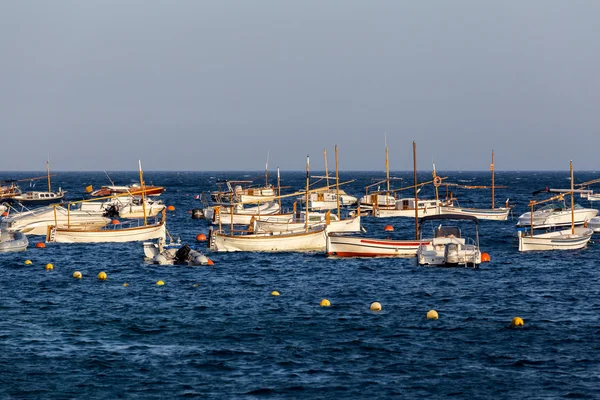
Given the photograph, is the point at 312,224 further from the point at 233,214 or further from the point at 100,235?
the point at 233,214

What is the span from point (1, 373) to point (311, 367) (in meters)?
12.1

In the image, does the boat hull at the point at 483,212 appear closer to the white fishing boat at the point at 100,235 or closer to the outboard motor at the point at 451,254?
the white fishing boat at the point at 100,235

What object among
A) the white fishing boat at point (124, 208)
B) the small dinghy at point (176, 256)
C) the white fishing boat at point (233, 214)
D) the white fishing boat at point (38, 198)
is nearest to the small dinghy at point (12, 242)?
the small dinghy at point (176, 256)

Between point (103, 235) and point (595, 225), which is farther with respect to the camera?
point (595, 225)

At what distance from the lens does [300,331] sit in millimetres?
39219

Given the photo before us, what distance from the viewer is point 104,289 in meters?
53.2

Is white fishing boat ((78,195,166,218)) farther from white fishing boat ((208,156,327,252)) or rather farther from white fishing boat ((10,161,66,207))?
white fishing boat ((208,156,327,252))

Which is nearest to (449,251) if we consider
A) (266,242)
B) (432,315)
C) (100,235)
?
(432,315)

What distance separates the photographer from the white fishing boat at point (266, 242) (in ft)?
236

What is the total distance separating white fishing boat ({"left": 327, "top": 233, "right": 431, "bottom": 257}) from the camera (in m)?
66.3

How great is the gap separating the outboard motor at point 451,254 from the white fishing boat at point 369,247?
5.59m

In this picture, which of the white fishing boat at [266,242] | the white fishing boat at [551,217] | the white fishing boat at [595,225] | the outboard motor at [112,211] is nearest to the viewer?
the white fishing boat at [266,242]

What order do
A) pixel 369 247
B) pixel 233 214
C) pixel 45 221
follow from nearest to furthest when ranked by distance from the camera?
1. pixel 369 247
2. pixel 45 221
3. pixel 233 214

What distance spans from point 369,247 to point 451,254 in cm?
925
